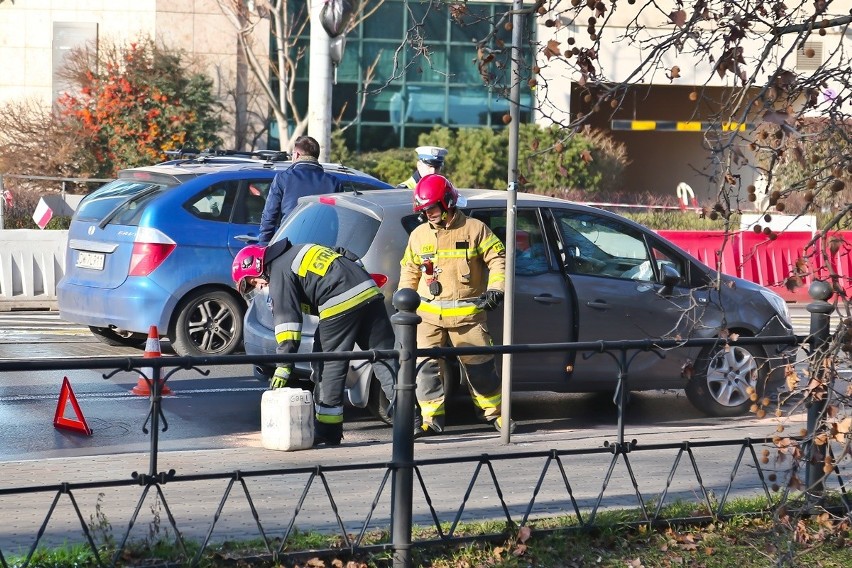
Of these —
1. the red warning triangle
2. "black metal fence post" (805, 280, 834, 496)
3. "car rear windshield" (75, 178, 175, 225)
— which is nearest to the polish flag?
"car rear windshield" (75, 178, 175, 225)

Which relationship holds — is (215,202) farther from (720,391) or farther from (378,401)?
(720,391)

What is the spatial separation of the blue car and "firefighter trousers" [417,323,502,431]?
3067 millimetres

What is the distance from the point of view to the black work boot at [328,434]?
785 centimetres

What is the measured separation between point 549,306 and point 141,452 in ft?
9.79

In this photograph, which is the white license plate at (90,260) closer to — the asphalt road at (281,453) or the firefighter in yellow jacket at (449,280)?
the asphalt road at (281,453)

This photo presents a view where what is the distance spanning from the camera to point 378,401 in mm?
8695

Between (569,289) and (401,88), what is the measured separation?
23169mm

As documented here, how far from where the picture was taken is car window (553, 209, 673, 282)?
29.6 feet

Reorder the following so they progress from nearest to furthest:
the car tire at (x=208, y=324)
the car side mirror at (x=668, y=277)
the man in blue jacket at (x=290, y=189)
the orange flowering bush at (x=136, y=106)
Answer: the car side mirror at (x=668, y=277) < the man in blue jacket at (x=290, y=189) < the car tire at (x=208, y=324) < the orange flowering bush at (x=136, y=106)

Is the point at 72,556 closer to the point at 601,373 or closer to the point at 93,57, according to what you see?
the point at 601,373

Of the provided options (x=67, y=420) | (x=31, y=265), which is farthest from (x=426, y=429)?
(x=31, y=265)

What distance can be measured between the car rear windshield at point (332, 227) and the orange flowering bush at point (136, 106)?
1653 centimetres

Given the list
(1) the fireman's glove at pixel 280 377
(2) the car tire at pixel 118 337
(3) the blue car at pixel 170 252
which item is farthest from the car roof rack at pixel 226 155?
(1) the fireman's glove at pixel 280 377

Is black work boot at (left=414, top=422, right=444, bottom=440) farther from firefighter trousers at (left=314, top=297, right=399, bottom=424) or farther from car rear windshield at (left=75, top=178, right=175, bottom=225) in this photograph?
car rear windshield at (left=75, top=178, right=175, bottom=225)
